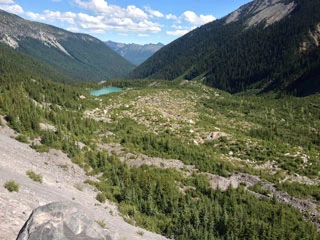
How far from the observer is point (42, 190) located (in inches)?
595

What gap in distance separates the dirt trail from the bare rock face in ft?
2.25

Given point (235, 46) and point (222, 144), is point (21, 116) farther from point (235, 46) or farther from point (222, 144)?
point (235, 46)

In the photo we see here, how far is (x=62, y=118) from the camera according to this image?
3488cm

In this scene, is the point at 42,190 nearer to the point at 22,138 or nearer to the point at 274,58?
the point at 22,138

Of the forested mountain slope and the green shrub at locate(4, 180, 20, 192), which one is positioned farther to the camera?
the forested mountain slope

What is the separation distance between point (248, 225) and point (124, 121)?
3153 centimetres

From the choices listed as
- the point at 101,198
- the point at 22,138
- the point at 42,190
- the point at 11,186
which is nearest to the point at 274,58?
the point at 22,138

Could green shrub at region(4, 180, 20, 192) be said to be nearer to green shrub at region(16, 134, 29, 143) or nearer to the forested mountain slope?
green shrub at region(16, 134, 29, 143)

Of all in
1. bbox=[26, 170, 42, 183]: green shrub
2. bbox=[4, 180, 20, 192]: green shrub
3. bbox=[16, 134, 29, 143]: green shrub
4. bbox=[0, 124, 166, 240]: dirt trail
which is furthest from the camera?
bbox=[16, 134, 29, 143]: green shrub

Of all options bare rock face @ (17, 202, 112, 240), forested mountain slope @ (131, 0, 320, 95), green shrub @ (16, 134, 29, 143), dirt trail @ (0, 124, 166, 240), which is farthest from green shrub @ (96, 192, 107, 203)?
forested mountain slope @ (131, 0, 320, 95)

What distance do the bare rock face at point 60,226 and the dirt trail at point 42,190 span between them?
69 cm

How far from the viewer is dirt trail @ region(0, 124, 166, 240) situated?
1126 centimetres

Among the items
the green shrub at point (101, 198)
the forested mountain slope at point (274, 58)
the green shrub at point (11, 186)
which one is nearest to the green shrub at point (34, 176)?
the green shrub at point (11, 186)

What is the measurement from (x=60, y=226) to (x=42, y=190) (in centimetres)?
604
